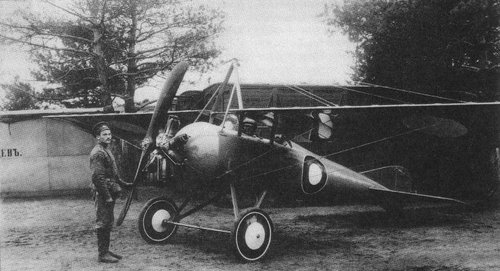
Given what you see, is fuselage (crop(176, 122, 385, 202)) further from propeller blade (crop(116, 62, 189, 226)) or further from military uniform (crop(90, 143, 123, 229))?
military uniform (crop(90, 143, 123, 229))

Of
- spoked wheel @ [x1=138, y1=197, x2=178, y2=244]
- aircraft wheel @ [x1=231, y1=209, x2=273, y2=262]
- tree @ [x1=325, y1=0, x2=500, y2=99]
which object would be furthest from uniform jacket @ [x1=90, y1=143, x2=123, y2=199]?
tree @ [x1=325, y1=0, x2=500, y2=99]

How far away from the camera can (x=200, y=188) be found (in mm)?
7938

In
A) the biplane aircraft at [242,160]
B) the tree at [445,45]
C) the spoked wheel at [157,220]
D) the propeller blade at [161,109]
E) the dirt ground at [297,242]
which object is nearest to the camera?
the dirt ground at [297,242]

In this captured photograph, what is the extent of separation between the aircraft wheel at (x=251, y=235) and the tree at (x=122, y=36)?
32.5 feet

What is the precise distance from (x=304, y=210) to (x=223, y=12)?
24.7ft

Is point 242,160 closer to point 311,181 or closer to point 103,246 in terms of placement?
point 311,181

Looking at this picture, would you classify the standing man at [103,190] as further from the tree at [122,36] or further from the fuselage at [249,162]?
the tree at [122,36]

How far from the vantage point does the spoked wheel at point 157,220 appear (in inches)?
301

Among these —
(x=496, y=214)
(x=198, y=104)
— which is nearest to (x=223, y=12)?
(x=198, y=104)

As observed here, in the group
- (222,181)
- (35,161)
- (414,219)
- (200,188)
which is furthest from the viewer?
(35,161)

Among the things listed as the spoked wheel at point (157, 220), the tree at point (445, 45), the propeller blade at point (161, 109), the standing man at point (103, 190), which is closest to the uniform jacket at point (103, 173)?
the standing man at point (103, 190)

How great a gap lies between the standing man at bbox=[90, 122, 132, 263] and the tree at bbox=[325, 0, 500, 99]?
8554 millimetres

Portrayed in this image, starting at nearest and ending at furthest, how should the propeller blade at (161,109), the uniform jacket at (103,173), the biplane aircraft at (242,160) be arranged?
the uniform jacket at (103,173), the biplane aircraft at (242,160), the propeller blade at (161,109)

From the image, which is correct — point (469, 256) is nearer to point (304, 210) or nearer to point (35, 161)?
point (304, 210)
